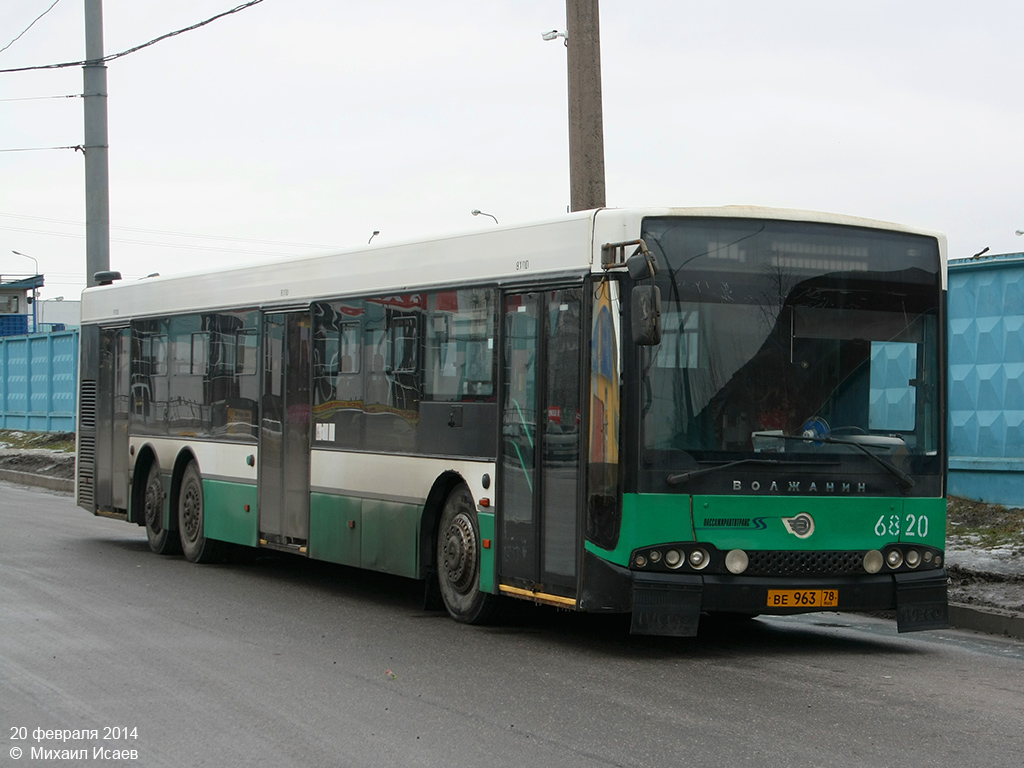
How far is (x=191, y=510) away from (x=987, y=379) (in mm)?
8951

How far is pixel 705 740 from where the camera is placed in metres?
6.60

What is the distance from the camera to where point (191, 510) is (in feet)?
49.2

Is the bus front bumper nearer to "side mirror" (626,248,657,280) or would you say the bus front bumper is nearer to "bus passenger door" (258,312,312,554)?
"side mirror" (626,248,657,280)

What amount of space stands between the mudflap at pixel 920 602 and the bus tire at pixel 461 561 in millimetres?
2918

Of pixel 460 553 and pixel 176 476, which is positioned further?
pixel 176 476

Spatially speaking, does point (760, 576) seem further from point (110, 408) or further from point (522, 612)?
point (110, 408)

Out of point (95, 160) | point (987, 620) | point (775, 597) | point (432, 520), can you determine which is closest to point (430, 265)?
point (432, 520)

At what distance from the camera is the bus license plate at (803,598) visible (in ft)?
29.4

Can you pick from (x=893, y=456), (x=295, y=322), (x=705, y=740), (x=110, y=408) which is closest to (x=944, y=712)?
(x=705, y=740)

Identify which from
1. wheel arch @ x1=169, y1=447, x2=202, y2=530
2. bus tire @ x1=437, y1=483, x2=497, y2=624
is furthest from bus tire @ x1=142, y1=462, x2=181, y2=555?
bus tire @ x1=437, y1=483, x2=497, y2=624

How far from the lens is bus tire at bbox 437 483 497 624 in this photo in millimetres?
10320

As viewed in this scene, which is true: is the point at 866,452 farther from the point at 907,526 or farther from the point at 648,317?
the point at 648,317

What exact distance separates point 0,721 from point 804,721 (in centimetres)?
406

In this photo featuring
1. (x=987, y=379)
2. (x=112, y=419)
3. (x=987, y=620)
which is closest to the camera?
(x=987, y=620)
